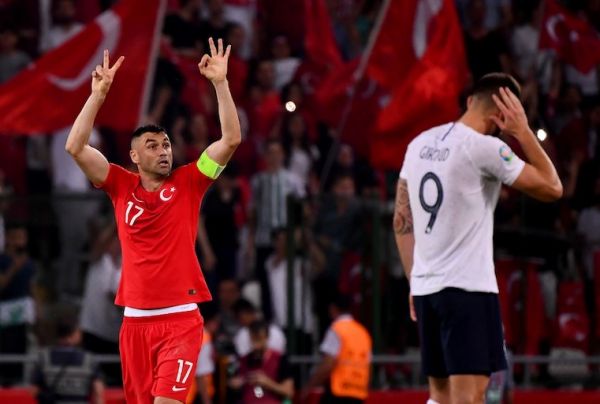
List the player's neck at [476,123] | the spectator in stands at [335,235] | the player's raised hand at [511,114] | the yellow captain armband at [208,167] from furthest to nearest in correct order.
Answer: the spectator in stands at [335,235]
the yellow captain armband at [208,167]
the player's neck at [476,123]
the player's raised hand at [511,114]

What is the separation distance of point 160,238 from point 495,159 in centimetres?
220

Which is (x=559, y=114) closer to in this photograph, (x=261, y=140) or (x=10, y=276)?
(x=261, y=140)

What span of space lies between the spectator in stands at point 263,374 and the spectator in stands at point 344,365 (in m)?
0.31

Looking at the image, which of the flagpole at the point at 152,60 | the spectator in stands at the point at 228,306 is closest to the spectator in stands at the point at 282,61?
the flagpole at the point at 152,60

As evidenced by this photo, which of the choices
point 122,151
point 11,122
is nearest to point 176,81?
point 122,151

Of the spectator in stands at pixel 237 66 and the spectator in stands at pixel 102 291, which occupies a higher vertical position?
the spectator in stands at pixel 237 66

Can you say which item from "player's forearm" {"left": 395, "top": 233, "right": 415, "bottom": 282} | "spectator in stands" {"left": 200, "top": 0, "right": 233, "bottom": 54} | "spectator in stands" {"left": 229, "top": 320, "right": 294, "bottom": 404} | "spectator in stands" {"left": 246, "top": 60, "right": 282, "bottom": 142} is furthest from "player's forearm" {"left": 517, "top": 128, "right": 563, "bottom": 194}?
"spectator in stands" {"left": 200, "top": 0, "right": 233, "bottom": 54}

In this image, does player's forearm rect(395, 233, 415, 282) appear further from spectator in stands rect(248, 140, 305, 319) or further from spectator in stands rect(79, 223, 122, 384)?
→ spectator in stands rect(79, 223, 122, 384)

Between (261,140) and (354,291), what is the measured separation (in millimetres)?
2710

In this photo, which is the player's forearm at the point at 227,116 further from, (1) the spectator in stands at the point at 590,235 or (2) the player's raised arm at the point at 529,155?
(1) the spectator in stands at the point at 590,235

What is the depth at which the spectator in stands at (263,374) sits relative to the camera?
1600 centimetres

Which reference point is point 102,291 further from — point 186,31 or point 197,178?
point 197,178

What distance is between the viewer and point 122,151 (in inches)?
708

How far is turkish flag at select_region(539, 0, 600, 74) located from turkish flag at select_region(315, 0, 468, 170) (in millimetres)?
1421
